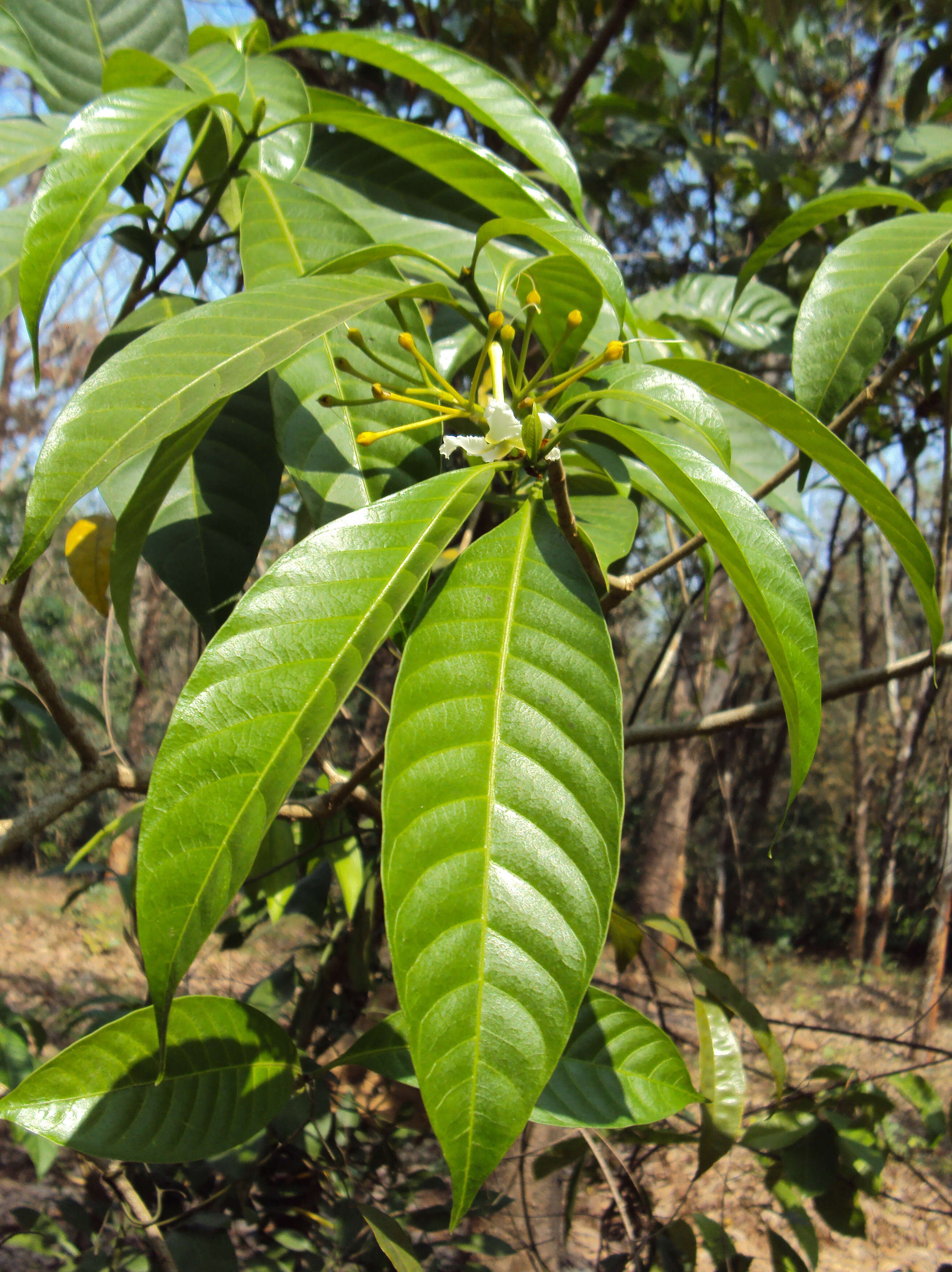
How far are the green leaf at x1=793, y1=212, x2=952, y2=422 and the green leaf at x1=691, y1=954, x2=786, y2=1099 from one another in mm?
688

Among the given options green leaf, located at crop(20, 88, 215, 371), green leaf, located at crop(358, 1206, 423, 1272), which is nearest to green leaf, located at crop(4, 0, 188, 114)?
green leaf, located at crop(20, 88, 215, 371)

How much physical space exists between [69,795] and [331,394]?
0.31 metres

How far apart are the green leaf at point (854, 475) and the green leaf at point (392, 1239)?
0.56 m

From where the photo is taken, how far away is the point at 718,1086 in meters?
0.84

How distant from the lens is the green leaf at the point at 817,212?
0.62 meters

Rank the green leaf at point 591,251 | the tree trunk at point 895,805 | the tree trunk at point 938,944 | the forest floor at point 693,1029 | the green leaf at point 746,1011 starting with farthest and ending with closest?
the forest floor at point 693,1029 < the tree trunk at point 895,805 < the tree trunk at point 938,944 < the green leaf at point 746,1011 < the green leaf at point 591,251

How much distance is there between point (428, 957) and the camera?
0.31 metres

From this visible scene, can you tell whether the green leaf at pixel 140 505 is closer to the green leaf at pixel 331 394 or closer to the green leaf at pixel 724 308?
the green leaf at pixel 331 394

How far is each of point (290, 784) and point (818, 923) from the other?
28.2ft

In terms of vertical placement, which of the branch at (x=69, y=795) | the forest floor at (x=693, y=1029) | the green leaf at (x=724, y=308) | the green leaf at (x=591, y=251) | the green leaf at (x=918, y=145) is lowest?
the forest floor at (x=693, y=1029)

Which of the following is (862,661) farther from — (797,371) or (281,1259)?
(797,371)

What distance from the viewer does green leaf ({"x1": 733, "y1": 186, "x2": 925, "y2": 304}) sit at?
0.62m

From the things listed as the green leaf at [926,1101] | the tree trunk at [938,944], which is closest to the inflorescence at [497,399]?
the tree trunk at [938,944]

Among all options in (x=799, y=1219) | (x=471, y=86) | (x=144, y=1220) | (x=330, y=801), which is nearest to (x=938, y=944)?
(x=799, y=1219)
